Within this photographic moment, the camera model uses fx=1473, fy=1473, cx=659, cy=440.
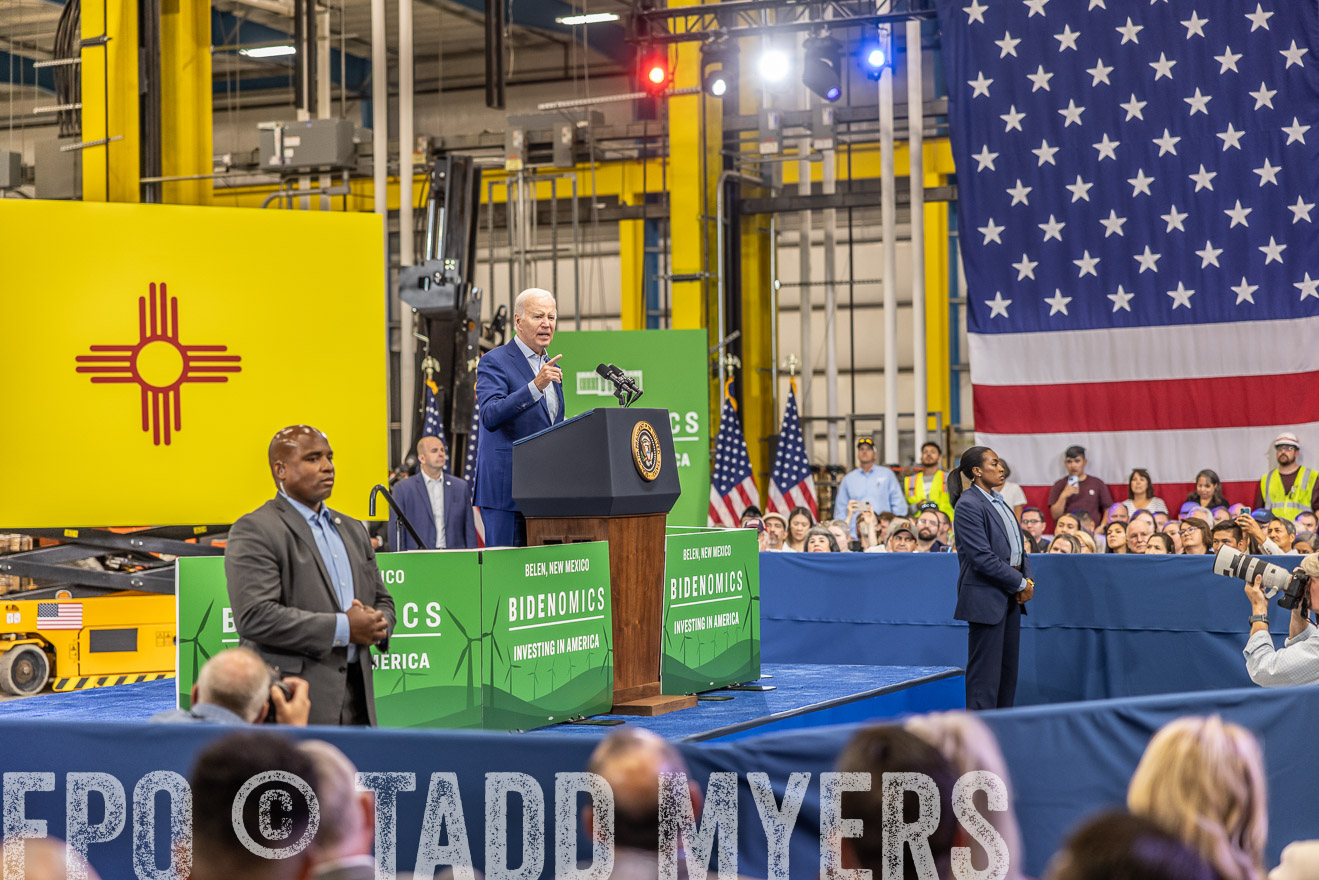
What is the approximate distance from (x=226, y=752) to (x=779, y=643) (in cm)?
771

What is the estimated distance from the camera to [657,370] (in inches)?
543

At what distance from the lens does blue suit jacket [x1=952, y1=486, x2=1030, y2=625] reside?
25.2ft

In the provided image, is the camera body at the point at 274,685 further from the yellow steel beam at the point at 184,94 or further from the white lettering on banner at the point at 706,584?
the yellow steel beam at the point at 184,94

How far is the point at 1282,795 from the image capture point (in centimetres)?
379

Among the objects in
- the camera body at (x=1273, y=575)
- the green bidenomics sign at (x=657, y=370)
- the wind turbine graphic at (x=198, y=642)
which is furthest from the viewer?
the green bidenomics sign at (x=657, y=370)

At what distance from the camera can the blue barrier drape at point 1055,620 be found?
860 cm

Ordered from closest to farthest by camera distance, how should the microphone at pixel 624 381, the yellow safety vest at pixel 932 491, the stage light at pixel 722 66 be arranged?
the microphone at pixel 624 381 → the yellow safety vest at pixel 932 491 → the stage light at pixel 722 66

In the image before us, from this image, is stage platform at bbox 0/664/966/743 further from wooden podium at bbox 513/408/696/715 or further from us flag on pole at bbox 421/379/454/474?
us flag on pole at bbox 421/379/454/474

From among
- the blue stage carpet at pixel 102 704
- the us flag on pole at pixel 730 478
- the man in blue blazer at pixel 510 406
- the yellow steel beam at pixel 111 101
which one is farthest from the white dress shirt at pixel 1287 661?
the yellow steel beam at pixel 111 101

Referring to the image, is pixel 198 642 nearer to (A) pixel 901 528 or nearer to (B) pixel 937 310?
(A) pixel 901 528

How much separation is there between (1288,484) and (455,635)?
28.4 ft

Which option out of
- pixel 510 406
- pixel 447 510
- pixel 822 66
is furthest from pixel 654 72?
pixel 510 406

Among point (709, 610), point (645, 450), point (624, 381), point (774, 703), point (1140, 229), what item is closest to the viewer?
point (624, 381)

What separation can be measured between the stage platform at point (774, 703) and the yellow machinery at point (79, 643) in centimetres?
228
